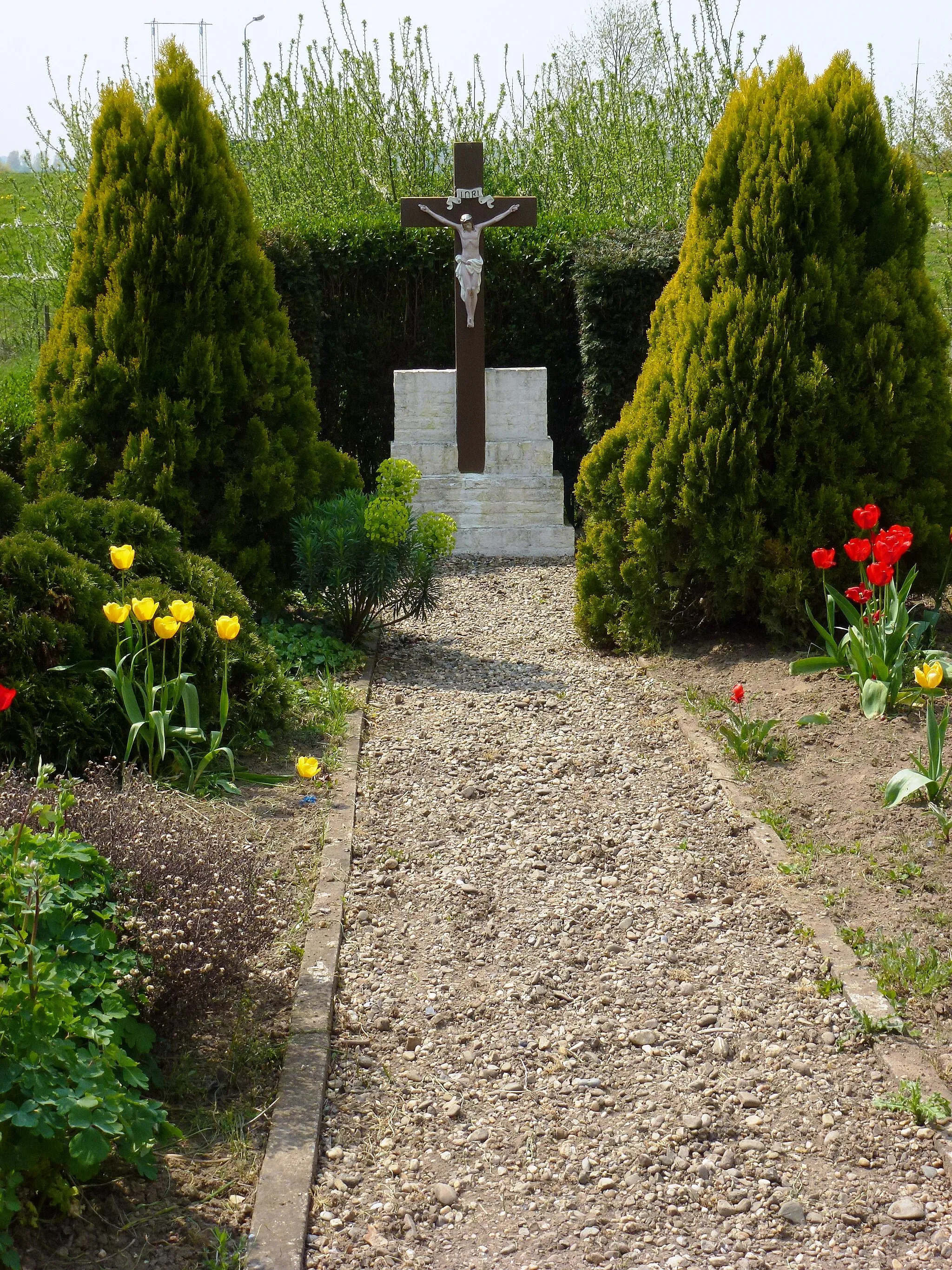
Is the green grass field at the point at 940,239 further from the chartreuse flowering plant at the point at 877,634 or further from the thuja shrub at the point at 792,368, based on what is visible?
the chartreuse flowering plant at the point at 877,634

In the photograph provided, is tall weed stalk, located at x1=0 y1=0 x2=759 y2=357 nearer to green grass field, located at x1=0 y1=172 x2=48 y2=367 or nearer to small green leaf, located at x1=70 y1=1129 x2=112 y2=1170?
green grass field, located at x1=0 y1=172 x2=48 y2=367

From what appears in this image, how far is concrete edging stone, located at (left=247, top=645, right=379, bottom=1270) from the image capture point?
2232mm

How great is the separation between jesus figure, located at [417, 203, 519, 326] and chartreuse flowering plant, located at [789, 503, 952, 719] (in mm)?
4775

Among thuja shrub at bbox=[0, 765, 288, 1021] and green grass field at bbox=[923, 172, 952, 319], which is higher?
green grass field at bbox=[923, 172, 952, 319]

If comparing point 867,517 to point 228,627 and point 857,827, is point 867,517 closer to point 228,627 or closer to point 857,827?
point 857,827

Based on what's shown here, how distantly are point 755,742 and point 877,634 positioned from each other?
0.66 metres

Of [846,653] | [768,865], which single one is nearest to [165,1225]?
[768,865]

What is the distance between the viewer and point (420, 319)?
9.91 meters

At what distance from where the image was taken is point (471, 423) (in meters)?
9.02

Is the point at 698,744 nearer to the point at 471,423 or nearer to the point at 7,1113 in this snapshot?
the point at 7,1113

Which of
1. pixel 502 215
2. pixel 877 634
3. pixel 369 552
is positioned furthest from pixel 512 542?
pixel 877 634

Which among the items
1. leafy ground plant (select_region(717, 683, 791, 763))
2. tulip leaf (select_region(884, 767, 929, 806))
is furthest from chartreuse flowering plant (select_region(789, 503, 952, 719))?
tulip leaf (select_region(884, 767, 929, 806))

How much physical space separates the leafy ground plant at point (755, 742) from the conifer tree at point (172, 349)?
8.70 ft

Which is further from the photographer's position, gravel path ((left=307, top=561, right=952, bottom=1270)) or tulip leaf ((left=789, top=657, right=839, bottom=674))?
tulip leaf ((left=789, top=657, right=839, bottom=674))
